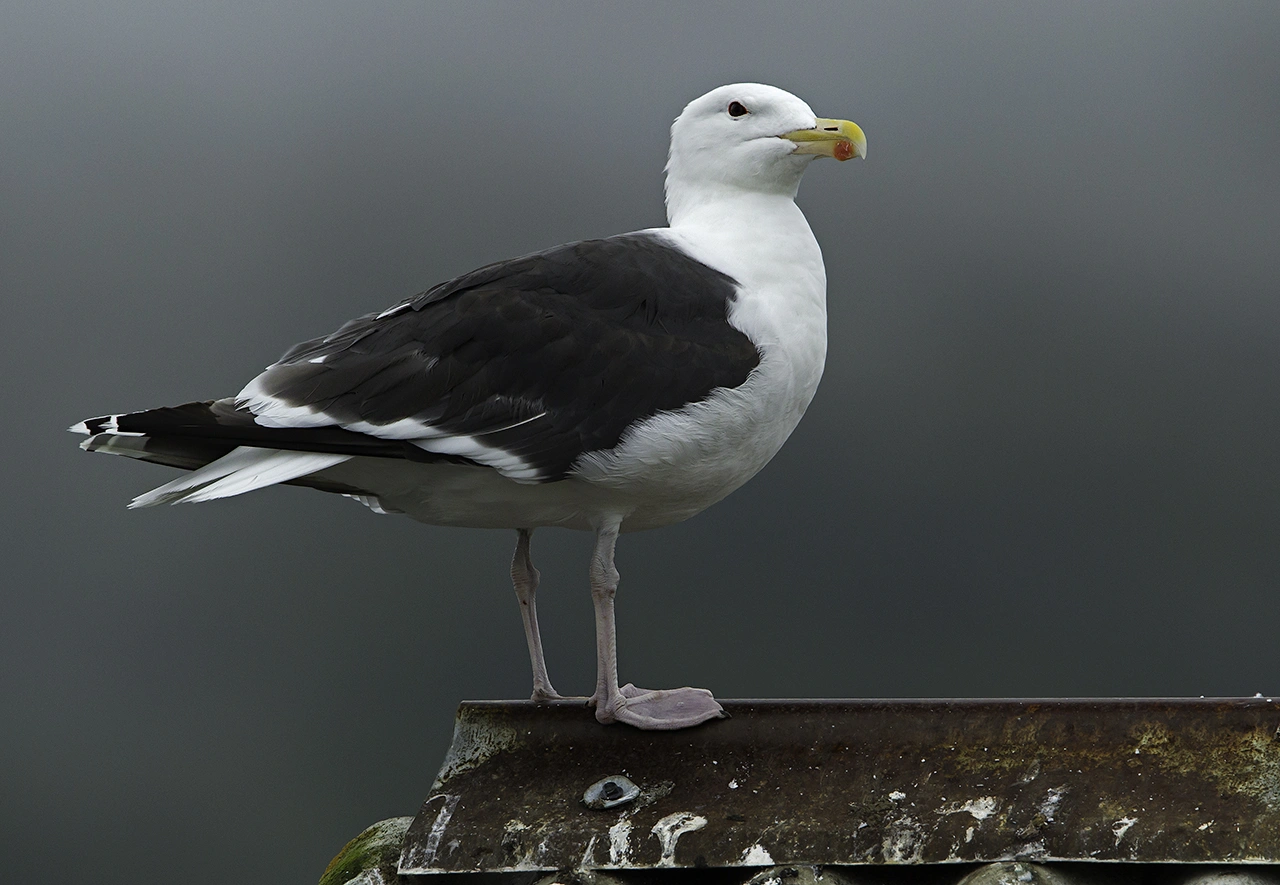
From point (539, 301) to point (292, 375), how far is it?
81cm

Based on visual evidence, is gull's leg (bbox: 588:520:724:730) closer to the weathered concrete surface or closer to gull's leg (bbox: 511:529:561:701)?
the weathered concrete surface

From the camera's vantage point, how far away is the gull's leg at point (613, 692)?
4410mm

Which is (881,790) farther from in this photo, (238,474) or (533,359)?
(238,474)

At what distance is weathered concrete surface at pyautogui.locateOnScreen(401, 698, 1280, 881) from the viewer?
3.58 m

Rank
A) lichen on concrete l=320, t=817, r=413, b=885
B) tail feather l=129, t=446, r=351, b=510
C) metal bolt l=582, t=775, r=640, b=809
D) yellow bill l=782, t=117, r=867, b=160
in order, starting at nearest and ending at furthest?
tail feather l=129, t=446, r=351, b=510 < metal bolt l=582, t=775, r=640, b=809 < lichen on concrete l=320, t=817, r=413, b=885 < yellow bill l=782, t=117, r=867, b=160

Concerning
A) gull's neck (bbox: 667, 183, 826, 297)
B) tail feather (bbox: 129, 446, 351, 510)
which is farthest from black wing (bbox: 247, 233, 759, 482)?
gull's neck (bbox: 667, 183, 826, 297)

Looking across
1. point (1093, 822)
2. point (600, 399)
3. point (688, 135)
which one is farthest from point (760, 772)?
point (688, 135)

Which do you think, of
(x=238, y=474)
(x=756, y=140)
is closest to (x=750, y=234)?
(x=756, y=140)

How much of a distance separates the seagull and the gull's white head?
0.04 meters

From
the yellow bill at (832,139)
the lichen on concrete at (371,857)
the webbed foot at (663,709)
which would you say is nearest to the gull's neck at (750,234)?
the yellow bill at (832,139)

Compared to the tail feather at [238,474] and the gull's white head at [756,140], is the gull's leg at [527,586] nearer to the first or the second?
the tail feather at [238,474]

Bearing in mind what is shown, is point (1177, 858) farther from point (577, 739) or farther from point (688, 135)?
point (688, 135)

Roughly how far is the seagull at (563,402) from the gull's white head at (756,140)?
0.13 ft

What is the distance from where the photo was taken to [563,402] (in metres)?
4.23
